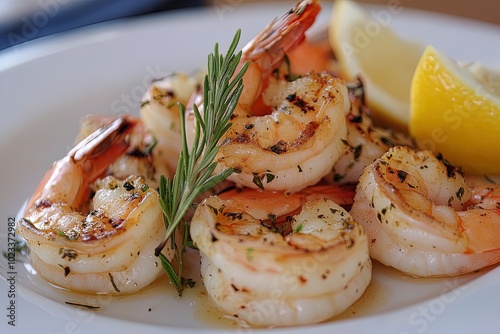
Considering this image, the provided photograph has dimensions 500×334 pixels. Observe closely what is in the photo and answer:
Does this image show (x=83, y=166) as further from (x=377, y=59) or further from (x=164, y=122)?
(x=377, y=59)

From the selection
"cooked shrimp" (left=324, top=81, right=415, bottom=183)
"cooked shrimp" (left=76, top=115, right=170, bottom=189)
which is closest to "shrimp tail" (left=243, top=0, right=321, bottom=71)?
"cooked shrimp" (left=324, top=81, right=415, bottom=183)

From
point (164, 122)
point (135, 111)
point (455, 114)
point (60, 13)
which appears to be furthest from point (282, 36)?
point (60, 13)

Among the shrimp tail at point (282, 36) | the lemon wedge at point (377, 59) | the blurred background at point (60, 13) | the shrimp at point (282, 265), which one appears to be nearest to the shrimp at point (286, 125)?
the shrimp tail at point (282, 36)

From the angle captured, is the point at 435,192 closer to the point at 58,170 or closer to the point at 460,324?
the point at 460,324

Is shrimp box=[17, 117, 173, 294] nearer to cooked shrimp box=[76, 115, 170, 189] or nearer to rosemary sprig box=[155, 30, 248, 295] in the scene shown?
rosemary sprig box=[155, 30, 248, 295]

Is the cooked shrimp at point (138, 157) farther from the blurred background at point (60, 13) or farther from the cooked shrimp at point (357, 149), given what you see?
the blurred background at point (60, 13)

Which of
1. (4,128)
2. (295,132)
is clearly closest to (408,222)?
(295,132)
